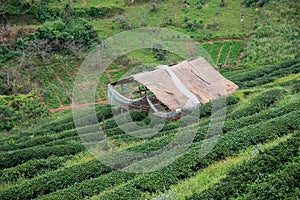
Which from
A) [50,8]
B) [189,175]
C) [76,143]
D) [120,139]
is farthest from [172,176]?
[50,8]

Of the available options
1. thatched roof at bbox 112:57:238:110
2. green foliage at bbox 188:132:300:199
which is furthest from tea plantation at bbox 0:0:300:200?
thatched roof at bbox 112:57:238:110

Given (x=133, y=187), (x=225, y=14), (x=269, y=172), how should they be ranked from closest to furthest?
(x=269, y=172), (x=133, y=187), (x=225, y=14)

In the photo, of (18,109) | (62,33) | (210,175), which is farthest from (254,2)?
(210,175)

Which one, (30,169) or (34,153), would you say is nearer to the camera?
(30,169)

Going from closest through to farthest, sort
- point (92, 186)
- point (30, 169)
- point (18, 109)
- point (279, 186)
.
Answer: point (279, 186)
point (92, 186)
point (30, 169)
point (18, 109)

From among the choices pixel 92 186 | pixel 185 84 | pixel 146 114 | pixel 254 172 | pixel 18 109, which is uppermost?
pixel 254 172

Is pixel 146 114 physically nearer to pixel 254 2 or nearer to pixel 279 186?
pixel 279 186

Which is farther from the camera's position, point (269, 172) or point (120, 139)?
point (120, 139)

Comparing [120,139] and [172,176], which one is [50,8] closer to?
[120,139]
